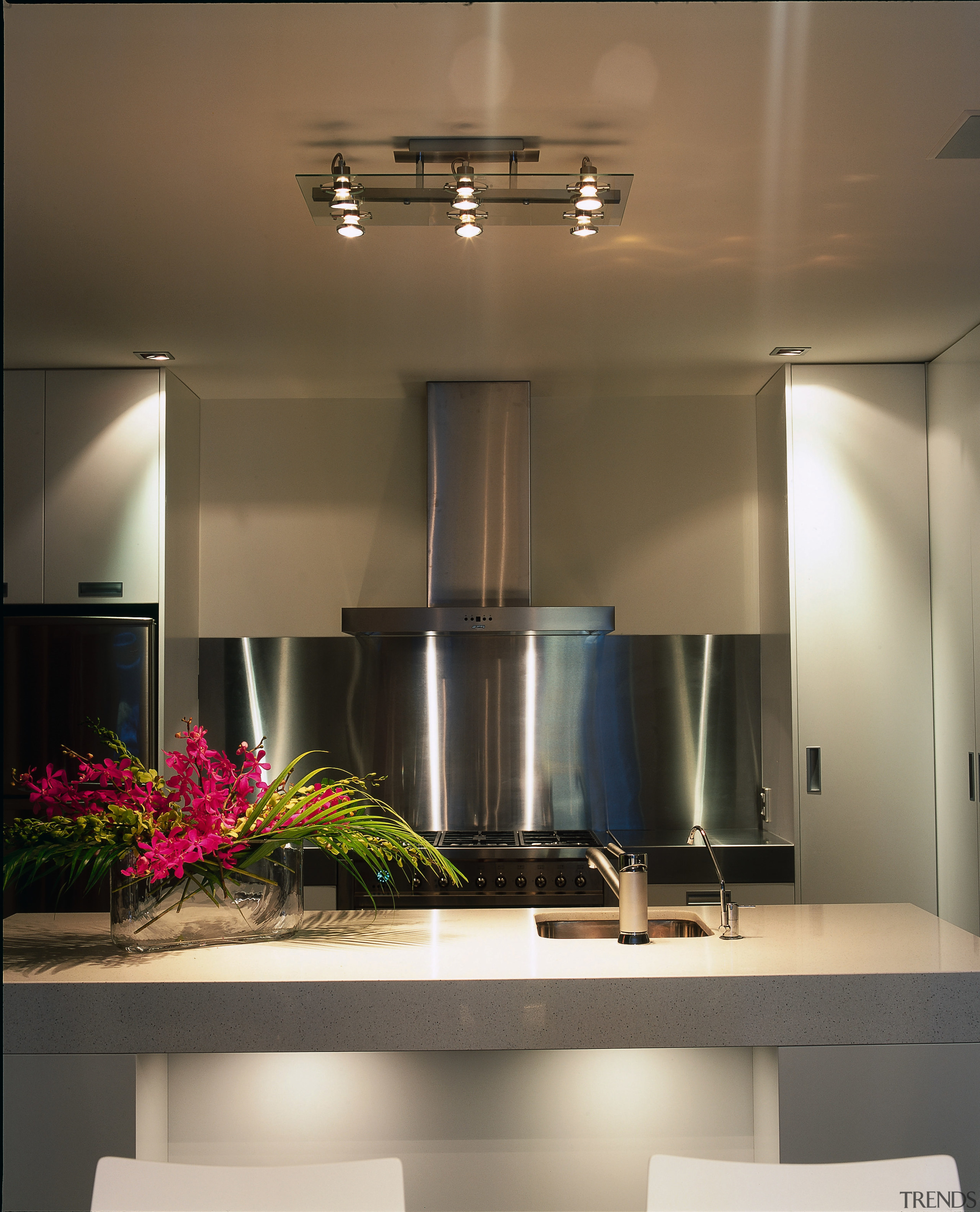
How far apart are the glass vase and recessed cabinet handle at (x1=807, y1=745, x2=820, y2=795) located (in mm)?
2228

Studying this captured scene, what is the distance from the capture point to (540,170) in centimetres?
229

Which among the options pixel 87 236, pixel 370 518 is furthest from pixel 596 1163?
pixel 370 518

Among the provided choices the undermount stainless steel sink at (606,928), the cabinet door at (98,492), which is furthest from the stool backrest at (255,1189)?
the cabinet door at (98,492)

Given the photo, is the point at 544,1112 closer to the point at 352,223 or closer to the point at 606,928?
the point at 606,928

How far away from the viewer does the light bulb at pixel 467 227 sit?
7.34ft

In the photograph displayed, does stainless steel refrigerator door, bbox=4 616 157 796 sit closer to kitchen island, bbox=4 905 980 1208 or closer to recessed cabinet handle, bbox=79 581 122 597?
recessed cabinet handle, bbox=79 581 122 597

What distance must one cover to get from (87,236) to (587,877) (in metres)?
2.56

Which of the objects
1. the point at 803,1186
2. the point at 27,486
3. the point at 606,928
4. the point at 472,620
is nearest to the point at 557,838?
the point at 472,620

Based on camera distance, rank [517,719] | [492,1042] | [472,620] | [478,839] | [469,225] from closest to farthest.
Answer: [492,1042] < [469,225] < [472,620] < [478,839] < [517,719]

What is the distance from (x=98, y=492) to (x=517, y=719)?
184 centimetres

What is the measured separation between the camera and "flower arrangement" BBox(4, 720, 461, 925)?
202 centimetres

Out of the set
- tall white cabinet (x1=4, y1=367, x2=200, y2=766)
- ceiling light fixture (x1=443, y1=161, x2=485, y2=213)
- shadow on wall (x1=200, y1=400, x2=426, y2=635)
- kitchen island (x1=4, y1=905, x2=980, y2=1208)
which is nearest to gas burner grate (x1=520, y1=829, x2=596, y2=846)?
shadow on wall (x1=200, y1=400, x2=426, y2=635)

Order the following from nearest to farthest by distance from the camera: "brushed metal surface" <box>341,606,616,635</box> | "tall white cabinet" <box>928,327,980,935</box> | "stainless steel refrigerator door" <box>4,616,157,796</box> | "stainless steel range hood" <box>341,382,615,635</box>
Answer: "tall white cabinet" <box>928,327,980,935</box> → "stainless steel refrigerator door" <box>4,616,157,796</box> → "brushed metal surface" <box>341,606,616,635</box> → "stainless steel range hood" <box>341,382,615,635</box>

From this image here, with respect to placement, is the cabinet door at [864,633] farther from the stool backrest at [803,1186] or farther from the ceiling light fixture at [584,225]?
the stool backrest at [803,1186]
